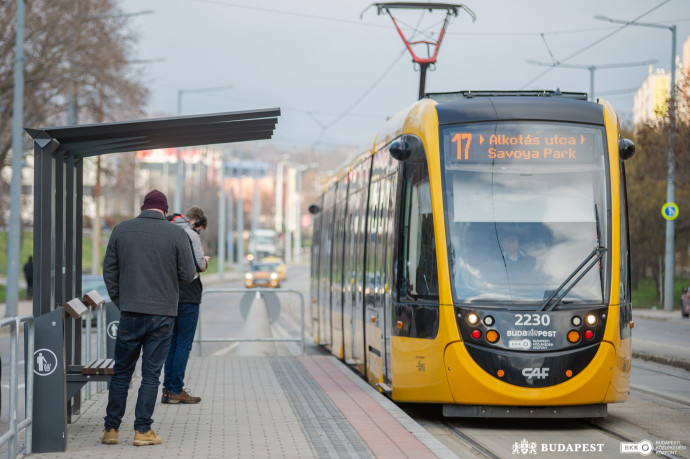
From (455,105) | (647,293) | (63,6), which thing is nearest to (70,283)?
(455,105)

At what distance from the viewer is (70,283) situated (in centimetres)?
→ 920

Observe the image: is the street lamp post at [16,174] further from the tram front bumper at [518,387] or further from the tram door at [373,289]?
the tram front bumper at [518,387]

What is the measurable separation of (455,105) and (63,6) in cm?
2502

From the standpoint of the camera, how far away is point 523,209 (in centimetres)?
1023

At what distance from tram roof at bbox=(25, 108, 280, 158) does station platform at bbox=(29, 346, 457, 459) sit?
2.25 metres

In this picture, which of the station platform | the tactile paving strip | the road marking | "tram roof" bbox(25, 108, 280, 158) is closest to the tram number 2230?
the station platform

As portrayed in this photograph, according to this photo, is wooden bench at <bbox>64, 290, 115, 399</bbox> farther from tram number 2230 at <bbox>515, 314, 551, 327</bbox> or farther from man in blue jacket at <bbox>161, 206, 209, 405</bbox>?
tram number 2230 at <bbox>515, 314, 551, 327</bbox>

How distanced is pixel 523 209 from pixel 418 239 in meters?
1.02

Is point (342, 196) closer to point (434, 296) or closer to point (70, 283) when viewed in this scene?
point (434, 296)

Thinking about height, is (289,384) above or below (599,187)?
below

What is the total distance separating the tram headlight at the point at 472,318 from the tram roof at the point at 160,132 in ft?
7.92

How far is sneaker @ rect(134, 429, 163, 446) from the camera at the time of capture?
25.7ft

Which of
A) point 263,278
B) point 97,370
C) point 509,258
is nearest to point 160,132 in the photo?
point 97,370

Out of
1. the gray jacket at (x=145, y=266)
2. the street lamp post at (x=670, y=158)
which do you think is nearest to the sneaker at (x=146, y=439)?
the gray jacket at (x=145, y=266)
